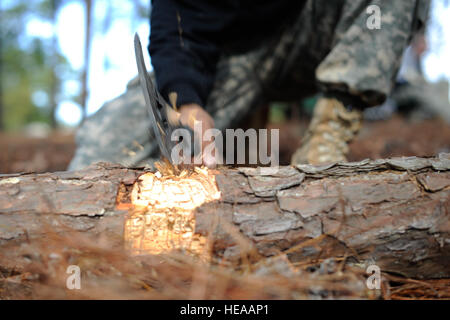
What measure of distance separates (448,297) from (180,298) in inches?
29.7

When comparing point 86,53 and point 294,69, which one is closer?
point 294,69

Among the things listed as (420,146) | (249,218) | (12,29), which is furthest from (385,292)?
(12,29)

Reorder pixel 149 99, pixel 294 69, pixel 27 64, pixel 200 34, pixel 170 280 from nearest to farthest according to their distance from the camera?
pixel 170 280, pixel 149 99, pixel 200 34, pixel 294 69, pixel 27 64

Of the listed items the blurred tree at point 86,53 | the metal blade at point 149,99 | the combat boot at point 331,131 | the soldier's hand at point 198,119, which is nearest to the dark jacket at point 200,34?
the soldier's hand at point 198,119

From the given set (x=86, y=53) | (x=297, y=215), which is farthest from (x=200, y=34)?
(x=86, y=53)

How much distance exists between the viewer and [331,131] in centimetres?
162

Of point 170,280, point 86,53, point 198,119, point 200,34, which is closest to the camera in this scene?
point 170,280

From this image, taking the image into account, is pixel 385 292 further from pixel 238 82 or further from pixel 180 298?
pixel 238 82

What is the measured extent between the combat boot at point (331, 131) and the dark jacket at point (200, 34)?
0.62 meters

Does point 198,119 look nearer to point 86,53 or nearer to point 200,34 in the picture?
point 200,34

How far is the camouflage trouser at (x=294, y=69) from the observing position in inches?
61.3

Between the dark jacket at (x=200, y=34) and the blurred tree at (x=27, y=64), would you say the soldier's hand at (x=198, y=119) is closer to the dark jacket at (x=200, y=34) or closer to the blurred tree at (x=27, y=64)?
the dark jacket at (x=200, y=34)

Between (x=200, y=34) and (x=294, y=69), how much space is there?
0.77m
